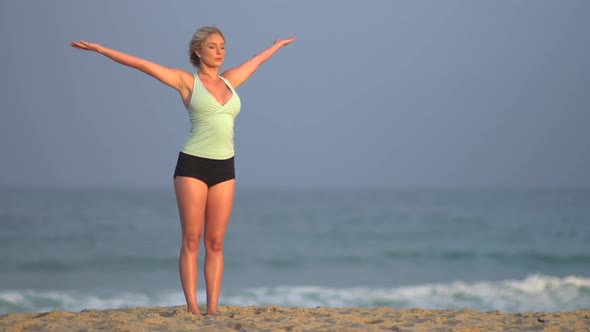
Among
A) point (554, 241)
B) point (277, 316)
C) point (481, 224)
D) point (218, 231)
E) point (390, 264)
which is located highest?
point (481, 224)

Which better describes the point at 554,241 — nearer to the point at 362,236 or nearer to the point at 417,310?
the point at 362,236

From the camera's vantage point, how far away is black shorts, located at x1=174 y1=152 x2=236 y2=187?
196 inches

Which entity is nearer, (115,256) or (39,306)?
(39,306)

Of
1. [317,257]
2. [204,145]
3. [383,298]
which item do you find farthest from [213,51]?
[317,257]

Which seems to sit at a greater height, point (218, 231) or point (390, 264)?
point (390, 264)

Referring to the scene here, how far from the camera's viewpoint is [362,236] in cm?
2620

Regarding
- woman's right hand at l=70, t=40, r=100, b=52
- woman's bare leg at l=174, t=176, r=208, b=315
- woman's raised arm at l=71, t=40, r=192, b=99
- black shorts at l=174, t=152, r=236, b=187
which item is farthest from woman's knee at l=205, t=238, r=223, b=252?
woman's right hand at l=70, t=40, r=100, b=52

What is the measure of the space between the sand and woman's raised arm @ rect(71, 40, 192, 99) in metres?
1.60

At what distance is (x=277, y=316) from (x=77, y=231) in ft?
73.3

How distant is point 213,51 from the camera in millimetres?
5023

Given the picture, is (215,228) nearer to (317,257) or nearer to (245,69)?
(245,69)

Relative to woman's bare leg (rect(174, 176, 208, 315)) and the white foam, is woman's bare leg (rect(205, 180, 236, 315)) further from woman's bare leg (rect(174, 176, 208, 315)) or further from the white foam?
the white foam

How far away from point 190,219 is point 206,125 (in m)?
0.67

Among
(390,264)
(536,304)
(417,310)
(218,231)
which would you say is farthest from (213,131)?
(390,264)
